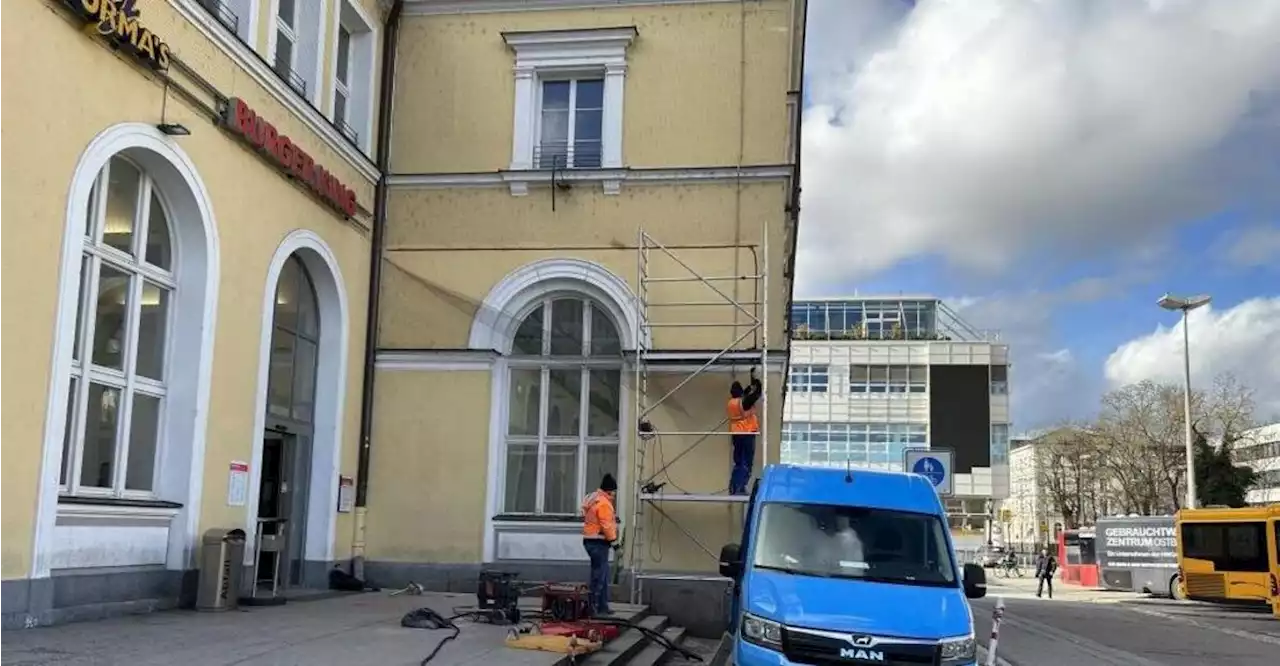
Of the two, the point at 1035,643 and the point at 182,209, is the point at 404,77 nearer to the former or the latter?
the point at 182,209

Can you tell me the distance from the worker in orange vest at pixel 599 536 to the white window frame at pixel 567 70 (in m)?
5.88

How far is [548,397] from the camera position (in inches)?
640

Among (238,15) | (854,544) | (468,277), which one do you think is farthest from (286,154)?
(854,544)

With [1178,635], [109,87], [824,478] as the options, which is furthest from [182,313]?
[1178,635]

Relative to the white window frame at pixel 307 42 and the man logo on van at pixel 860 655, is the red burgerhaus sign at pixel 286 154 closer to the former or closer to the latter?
the white window frame at pixel 307 42

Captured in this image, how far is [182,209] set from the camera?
11.8 m

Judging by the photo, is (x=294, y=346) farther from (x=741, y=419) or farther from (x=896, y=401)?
(x=896, y=401)

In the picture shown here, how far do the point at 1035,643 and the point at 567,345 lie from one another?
8924 mm

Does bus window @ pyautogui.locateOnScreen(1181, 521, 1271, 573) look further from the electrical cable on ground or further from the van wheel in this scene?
the electrical cable on ground

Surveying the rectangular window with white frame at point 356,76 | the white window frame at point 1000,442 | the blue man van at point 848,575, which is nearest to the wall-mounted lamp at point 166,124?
the rectangular window with white frame at point 356,76

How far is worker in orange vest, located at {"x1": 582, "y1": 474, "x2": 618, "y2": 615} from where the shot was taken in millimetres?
12219

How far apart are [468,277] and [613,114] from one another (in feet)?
11.1

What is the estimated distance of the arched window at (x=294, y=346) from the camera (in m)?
14.2

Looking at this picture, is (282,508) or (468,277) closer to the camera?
(282,508)
